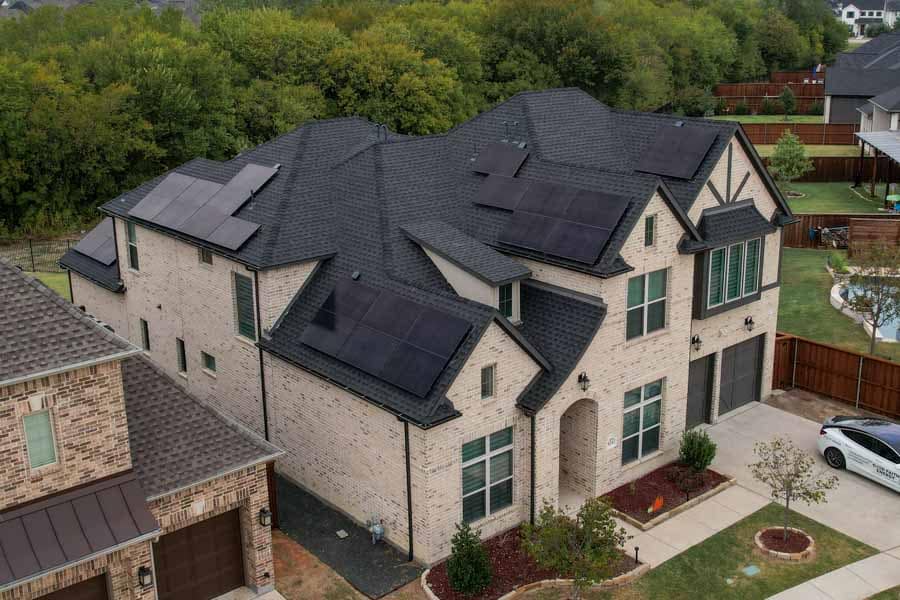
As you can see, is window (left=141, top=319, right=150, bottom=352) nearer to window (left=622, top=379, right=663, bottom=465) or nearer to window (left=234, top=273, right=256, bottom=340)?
window (left=234, top=273, right=256, bottom=340)

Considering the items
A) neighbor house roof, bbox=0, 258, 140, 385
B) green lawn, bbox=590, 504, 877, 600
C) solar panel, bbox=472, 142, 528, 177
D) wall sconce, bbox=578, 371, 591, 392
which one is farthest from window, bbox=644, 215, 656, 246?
neighbor house roof, bbox=0, 258, 140, 385

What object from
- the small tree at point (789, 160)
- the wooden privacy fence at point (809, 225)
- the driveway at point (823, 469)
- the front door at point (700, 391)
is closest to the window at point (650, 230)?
the front door at point (700, 391)

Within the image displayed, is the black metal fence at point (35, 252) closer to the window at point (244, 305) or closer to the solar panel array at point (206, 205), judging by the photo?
the solar panel array at point (206, 205)

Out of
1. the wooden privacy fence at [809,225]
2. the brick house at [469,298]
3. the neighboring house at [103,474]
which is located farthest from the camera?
the wooden privacy fence at [809,225]

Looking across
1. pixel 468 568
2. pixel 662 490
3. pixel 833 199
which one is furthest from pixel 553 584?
pixel 833 199

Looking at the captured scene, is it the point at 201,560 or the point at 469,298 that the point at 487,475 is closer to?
the point at 469,298
